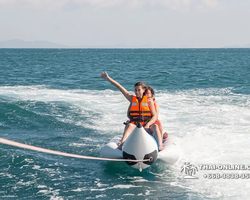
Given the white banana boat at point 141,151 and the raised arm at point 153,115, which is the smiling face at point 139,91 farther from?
the white banana boat at point 141,151

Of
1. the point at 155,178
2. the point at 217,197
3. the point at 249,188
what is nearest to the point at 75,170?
the point at 155,178

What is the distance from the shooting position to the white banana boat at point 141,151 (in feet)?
18.7

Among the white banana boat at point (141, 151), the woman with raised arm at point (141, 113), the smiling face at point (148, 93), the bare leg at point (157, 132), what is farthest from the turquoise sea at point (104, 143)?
the smiling face at point (148, 93)

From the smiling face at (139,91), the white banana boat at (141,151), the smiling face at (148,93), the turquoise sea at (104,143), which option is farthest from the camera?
the smiling face at (148,93)

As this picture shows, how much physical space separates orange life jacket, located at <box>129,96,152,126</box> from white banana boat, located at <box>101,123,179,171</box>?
21.2 inches

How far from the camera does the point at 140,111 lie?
6406 mm

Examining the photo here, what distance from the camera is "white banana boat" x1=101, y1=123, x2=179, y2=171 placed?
571cm

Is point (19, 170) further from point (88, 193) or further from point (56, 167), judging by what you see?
point (88, 193)

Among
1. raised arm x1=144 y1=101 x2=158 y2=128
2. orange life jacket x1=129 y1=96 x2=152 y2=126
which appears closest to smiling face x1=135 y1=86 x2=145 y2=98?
orange life jacket x1=129 y1=96 x2=152 y2=126

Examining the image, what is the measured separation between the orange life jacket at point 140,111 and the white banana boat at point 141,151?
54 centimetres

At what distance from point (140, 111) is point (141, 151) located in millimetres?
883

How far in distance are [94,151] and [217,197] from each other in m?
2.93

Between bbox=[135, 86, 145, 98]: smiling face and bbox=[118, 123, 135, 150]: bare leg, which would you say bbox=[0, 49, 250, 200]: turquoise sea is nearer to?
bbox=[118, 123, 135, 150]: bare leg

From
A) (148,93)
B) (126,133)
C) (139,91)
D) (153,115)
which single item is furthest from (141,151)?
(148,93)
